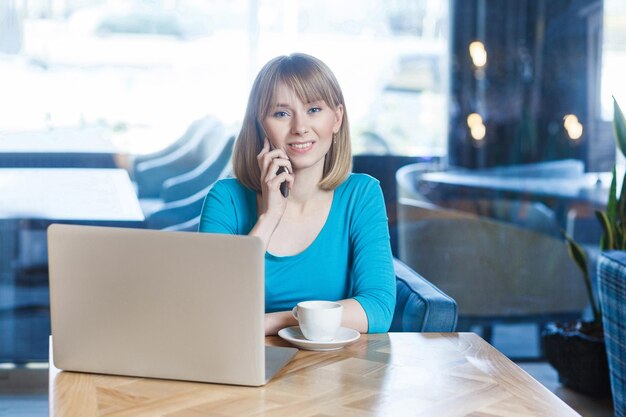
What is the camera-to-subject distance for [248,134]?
2.39 m

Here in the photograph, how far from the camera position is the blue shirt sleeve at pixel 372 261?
2.03 meters

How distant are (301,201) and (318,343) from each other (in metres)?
0.72

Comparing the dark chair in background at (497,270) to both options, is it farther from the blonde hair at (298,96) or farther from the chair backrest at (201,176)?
the blonde hair at (298,96)

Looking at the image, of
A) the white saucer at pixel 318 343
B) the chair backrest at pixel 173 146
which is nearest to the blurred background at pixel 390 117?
the chair backrest at pixel 173 146

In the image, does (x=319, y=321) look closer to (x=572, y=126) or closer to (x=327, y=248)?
(x=327, y=248)

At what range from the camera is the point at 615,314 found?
2947 mm

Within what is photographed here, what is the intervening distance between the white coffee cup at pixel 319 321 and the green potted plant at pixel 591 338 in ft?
6.76

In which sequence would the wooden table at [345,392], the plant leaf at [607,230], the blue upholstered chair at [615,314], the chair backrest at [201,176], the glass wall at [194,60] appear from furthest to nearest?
the chair backrest at [201,176], the glass wall at [194,60], the plant leaf at [607,230], the blue upholstered chair at [615,314], the wooden table at [345,392]

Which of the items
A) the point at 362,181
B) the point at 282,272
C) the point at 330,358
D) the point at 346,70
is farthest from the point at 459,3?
the point at 330,358

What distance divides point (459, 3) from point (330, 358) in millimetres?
2762

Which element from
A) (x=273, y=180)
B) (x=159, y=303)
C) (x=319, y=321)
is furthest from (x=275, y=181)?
(x=159, y=303)

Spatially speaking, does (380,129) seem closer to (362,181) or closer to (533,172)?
(533,172)

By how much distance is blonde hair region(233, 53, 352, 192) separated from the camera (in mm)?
2271

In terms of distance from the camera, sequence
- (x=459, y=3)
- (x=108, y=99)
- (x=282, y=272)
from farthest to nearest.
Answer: (x=459, y=3) < (x=108, y=99) < (x=282, y=272)
